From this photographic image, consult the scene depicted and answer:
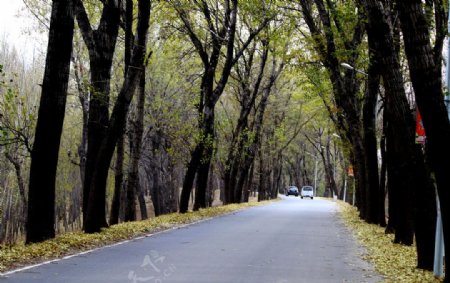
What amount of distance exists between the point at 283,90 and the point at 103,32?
3681 centimetres

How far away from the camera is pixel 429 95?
857 centimetres

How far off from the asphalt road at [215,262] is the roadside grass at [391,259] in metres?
0.30

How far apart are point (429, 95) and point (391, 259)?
585cm

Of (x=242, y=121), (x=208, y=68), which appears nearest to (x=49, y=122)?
(x=208, y=68)

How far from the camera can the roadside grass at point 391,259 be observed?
10797 millimetres

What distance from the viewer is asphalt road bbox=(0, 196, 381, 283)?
10.1 m

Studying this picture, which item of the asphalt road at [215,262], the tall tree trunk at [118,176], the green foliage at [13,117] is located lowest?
the asphalt road at [215,262]

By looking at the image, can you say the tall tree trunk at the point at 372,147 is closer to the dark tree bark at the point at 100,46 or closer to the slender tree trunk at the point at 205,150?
the slender tree trunk at the point at 205,150

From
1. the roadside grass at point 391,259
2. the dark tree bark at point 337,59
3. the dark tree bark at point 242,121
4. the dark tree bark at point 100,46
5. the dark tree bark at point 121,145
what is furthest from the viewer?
the dark tree bark at point 242,121

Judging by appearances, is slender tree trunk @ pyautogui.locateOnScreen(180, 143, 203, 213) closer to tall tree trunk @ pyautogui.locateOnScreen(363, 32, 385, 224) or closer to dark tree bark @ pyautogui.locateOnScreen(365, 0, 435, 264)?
tall tree trunk @ pyautogui.locateOnScreen(363, 32, 385, 224)

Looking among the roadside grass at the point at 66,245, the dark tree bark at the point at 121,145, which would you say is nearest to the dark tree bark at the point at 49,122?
the roadside grass at the point at 66,245

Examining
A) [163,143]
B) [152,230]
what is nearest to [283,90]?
[163,143]

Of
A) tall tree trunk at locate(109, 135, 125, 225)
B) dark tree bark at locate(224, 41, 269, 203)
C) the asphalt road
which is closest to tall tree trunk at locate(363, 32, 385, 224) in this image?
the asphalt road

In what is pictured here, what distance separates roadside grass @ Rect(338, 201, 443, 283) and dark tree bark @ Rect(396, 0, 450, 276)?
1.85 metres
